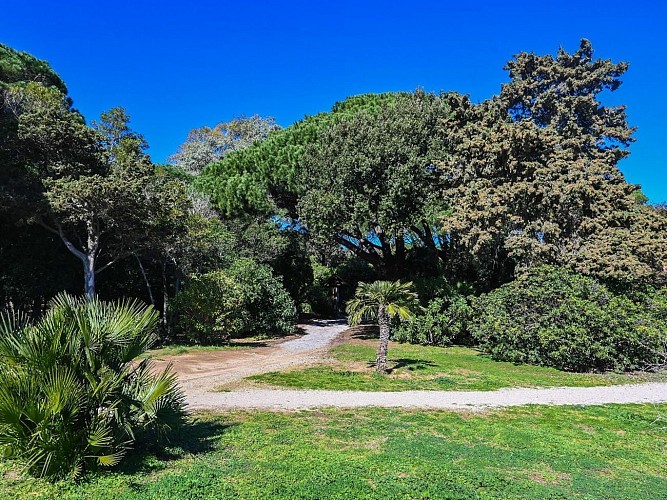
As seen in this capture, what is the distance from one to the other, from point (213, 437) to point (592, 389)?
9.42 metres

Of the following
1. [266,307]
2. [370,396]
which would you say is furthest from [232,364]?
[266,307]

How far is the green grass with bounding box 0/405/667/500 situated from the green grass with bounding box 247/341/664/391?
269cm

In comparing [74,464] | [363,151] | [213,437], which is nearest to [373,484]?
[213,437]

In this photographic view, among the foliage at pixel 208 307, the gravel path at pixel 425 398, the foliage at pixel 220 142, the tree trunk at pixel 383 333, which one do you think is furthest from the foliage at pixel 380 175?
the foliage at pixel 220 142

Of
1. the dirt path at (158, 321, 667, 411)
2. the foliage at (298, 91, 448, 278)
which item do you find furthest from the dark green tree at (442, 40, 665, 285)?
the dirt path at (158, 321, 667, 411)

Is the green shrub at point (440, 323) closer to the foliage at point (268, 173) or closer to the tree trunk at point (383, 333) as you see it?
the tree trunk at point (383, 333)

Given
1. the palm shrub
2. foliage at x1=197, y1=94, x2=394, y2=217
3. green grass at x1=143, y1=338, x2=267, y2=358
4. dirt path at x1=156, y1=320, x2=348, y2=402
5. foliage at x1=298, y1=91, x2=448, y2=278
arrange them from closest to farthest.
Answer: the palm shrub → dirt path at x1=156, y1=320, x2=348, y2=402 → green grass at x1=143, y1=338, x2=267, y2=358 → foliage at x1=298, y1=91, x2=448, y2=278 → foliage at x1=197, y1=94, x2=394, y2=217

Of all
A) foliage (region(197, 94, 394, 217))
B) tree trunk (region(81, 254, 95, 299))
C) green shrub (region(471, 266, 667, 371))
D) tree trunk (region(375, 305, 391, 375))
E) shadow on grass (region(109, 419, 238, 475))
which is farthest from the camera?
foliage (region(197, 94, 394, 217))

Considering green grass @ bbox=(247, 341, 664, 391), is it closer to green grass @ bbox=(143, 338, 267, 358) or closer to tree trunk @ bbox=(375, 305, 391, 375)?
tree trunk @ bbox=(375, 305, 391, 375)

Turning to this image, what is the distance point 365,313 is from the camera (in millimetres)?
13172

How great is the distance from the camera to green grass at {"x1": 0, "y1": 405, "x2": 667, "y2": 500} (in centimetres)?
480

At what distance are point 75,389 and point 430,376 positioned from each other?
934cm

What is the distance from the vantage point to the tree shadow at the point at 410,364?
13.1m

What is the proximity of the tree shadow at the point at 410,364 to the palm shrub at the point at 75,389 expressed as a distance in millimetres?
8413
